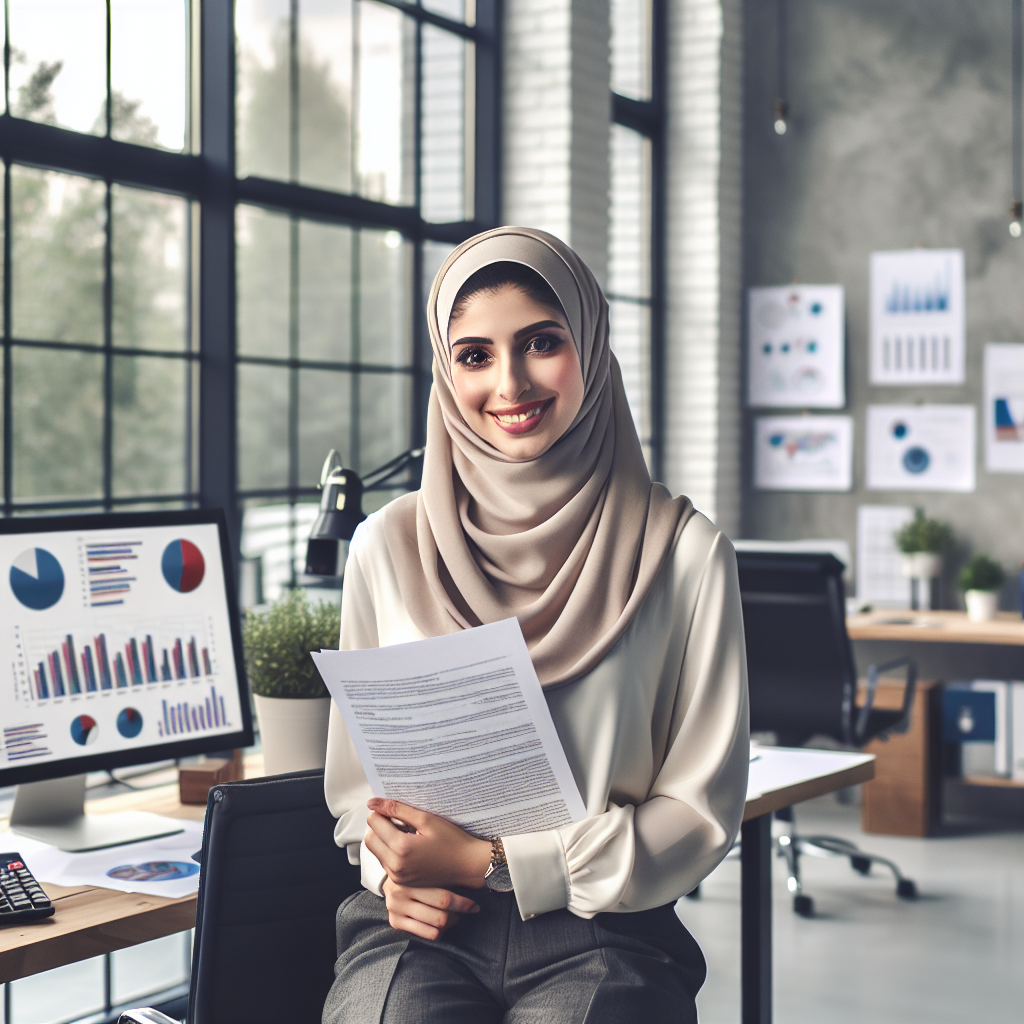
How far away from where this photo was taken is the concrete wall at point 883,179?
5293 millimetres

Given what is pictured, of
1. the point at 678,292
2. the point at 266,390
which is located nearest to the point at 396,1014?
the point at 266,390

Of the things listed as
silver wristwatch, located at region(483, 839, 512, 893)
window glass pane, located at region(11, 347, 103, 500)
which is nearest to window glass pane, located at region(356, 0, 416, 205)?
window glass pane, located at region(11, 347, 103, 500)

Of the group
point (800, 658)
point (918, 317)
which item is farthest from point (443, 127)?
point (918, 317)

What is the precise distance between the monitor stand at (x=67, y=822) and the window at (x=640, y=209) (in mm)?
3673

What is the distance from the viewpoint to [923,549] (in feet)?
17.3

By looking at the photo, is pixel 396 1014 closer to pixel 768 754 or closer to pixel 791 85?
pixel 768 754

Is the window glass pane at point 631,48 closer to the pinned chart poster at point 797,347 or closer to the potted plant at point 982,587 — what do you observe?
the pinned chart poster at point 797,347

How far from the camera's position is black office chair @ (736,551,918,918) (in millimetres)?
3992

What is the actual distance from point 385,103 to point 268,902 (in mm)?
3019

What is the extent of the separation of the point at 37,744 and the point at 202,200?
1898 millimetres

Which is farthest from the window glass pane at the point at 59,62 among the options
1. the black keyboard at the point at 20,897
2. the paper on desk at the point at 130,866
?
A: the black keyboard at the point at 20,897

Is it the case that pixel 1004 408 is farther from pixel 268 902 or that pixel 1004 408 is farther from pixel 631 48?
pixel 268 902

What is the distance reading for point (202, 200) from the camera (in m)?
3.44

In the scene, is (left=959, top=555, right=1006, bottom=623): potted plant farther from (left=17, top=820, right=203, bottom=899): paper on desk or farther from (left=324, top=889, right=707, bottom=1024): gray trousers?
(left=324, top=889, right=707, bottom=1024): gray trousers
